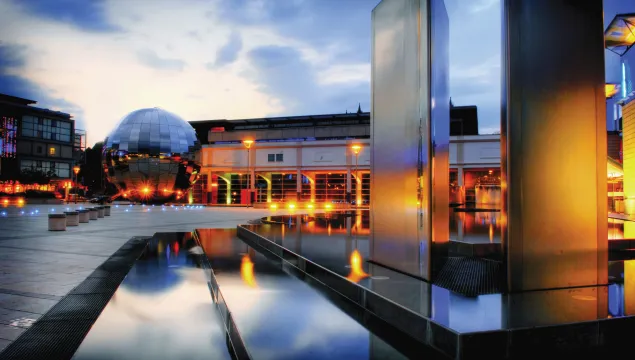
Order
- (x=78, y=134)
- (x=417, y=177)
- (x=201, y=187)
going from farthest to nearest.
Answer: (x=78, y=134), (x=201, y=187), (x=417, y=177)

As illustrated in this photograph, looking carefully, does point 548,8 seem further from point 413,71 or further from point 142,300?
point 142,300

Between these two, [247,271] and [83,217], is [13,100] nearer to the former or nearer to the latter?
[83,217]

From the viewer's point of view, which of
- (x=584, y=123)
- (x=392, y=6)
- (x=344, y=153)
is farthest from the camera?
(x=344, y=153)

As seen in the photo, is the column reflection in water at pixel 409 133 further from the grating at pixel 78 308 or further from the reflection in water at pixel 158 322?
the grating at pixel 78 308

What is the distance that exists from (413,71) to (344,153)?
3743 centimetres

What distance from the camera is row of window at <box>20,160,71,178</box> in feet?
217

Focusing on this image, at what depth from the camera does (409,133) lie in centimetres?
462

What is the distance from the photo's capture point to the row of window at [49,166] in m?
66.1

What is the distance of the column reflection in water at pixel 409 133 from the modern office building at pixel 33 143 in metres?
65.8

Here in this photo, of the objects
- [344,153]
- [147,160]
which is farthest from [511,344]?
[344,153]

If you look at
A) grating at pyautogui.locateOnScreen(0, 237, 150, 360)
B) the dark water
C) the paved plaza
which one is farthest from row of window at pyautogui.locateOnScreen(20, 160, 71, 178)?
the dark water

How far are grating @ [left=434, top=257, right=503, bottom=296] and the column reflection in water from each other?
32 centimetres

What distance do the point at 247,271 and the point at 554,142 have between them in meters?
3.79

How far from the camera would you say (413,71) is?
458 cm
